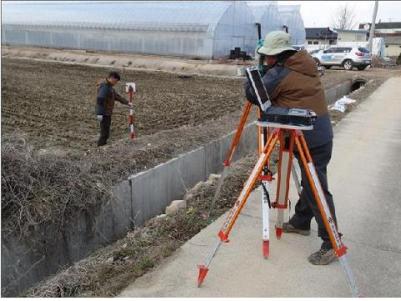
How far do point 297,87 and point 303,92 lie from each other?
0.06 meters

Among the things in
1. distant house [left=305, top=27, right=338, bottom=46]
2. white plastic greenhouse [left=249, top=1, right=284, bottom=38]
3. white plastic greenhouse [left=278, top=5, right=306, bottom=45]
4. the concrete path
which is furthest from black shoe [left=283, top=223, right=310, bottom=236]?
distant house [left=305, top=27, right=338, bottom=46]

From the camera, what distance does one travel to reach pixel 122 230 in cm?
513

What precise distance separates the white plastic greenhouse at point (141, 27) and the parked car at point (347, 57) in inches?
196

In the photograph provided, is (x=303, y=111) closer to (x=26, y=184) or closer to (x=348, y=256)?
(x=348, y=256)

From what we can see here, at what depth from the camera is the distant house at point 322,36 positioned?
6151 cm

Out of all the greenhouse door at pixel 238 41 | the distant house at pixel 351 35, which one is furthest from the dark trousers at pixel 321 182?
the distant house at pixel 351 35

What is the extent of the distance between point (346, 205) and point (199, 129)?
143 inches

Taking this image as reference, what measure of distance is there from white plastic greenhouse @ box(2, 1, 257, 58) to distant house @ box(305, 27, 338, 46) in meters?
32.7

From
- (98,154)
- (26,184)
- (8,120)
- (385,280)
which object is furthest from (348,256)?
(8,120)

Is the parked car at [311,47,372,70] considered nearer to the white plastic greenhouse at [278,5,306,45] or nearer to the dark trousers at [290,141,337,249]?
the white plastic greenhouse at [278,5,306,45]

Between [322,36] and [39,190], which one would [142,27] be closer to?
[39,190]

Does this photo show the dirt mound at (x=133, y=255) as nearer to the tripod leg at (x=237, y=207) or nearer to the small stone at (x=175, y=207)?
the small stone at (x=175, y=207)

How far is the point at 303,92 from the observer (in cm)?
366

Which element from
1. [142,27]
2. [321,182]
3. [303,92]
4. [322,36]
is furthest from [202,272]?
[322,36]
